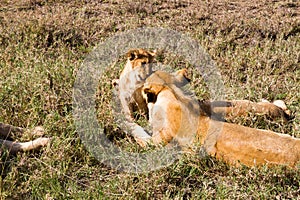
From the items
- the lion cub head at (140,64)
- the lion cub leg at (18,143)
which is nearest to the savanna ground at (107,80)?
the lion cub leg at (18,143)

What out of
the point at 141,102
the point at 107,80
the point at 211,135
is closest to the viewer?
the point at 211,135

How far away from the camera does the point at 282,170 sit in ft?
10.8

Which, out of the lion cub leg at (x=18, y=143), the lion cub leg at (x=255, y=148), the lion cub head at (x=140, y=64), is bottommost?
the lion cub leg at (x=18, y=143)

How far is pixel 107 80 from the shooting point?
484 centimetres

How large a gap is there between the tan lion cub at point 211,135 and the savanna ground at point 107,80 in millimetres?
98

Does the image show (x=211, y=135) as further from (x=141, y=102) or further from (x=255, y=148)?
(x=141, y=102)

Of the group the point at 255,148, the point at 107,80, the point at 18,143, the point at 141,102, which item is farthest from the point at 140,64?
the point at 255,148

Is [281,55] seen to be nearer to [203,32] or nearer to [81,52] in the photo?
[203,32]

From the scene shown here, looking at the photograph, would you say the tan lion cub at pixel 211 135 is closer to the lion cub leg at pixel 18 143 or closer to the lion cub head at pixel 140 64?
the lion cub head at pixel 140 64

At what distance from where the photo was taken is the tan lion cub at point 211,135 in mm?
3371

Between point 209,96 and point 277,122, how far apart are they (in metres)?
0.80

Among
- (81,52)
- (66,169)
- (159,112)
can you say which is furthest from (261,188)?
(81,52)

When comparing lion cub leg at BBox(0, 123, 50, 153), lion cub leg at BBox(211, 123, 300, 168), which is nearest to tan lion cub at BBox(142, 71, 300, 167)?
lion cub leg at BBox(211, 123, 300, 168)

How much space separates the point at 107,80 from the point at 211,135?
1.64m
